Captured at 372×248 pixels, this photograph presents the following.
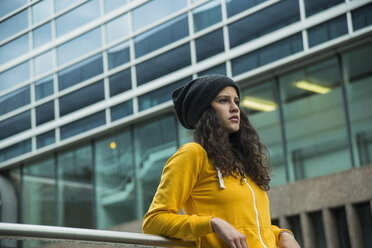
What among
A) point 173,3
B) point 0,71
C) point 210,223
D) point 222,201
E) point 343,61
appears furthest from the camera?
point 0,71

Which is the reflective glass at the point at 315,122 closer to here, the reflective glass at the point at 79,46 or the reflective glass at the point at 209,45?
the reflective glass at the point at 209,45

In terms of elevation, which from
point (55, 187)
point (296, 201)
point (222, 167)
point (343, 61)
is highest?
point (343, 61)

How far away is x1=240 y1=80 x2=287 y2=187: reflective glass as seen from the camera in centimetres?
1353

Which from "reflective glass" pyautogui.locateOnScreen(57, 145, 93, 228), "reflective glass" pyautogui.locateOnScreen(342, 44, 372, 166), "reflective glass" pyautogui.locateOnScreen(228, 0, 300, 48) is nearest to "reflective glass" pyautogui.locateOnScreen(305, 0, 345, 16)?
"reflective glass" pyautogui.locateOnScreen(228, 0, 300, 48)

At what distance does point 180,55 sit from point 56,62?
4.82 meters

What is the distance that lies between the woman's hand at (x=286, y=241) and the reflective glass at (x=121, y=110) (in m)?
13.8

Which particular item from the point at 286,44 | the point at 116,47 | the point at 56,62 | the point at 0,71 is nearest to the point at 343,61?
the point at 286,44

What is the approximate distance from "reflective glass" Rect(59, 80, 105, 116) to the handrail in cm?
1495

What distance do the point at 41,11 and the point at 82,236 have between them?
18.3 metres

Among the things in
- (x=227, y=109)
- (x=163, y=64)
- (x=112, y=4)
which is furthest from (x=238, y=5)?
(x=227, y=109)

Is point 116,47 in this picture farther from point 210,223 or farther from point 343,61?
point 210,223

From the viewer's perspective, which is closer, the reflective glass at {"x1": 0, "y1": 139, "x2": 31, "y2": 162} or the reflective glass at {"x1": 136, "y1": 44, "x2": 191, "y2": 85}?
the reflective glass at {"x1": 136, "y1": 44, "x2": 191, "y2": 85}

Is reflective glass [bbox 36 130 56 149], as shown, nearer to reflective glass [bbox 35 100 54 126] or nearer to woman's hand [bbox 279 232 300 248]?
reflective glass [bbox 35 100 54 126]

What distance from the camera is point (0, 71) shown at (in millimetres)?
20469
